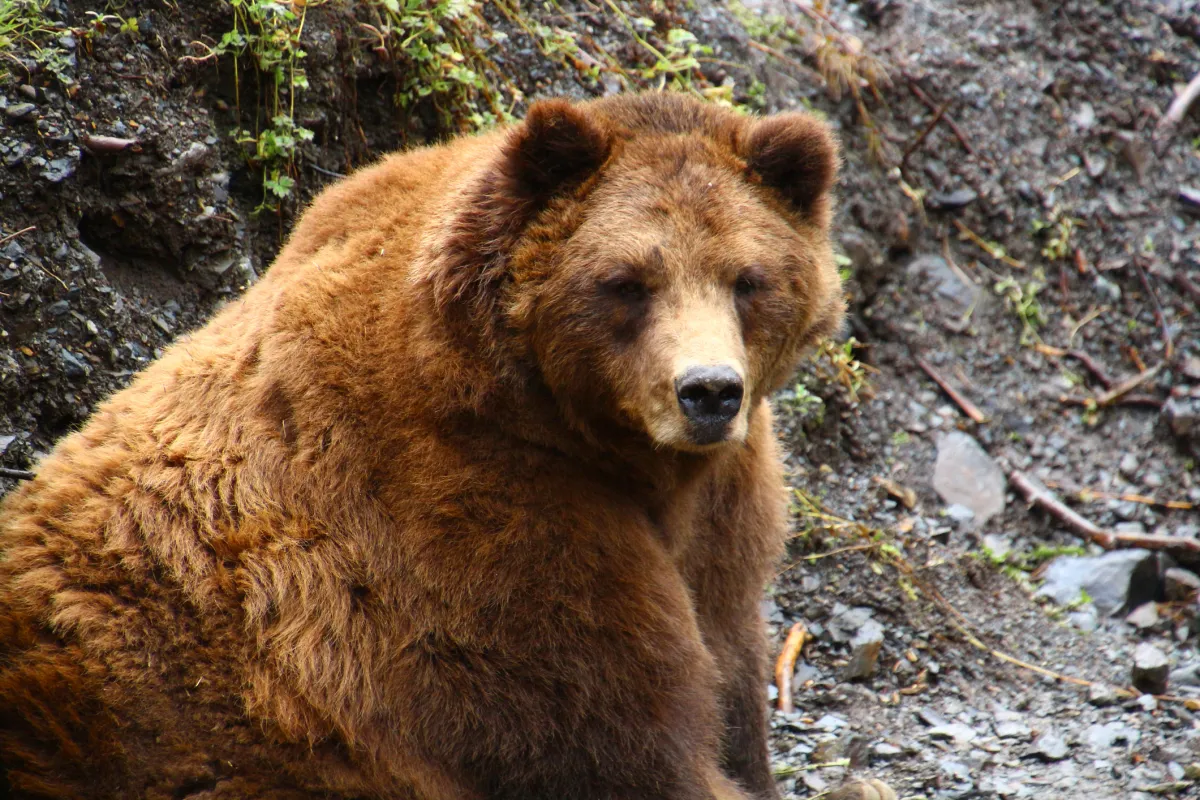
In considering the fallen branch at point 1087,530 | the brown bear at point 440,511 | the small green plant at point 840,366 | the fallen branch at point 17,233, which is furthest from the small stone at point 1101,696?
the fallen branch at point 17,233

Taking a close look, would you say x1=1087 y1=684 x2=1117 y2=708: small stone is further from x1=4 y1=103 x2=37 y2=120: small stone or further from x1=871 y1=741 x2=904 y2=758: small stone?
x1=4 y1=103 x2=37 y2=120: small stone

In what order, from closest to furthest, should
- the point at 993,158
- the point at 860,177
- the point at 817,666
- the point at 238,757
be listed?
the point at 238,757 → the point at 817,666 → the point at 860,177 → the point at 993,158

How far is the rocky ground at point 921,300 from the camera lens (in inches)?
207

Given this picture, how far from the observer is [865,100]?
8.50m

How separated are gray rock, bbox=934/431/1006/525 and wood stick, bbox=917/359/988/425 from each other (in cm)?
19

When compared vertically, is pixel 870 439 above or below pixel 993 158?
below

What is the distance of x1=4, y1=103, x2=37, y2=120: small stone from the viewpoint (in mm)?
4883

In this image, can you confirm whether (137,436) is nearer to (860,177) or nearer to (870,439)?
(870,439)

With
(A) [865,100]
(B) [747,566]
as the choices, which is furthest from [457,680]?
(A) [865,100]

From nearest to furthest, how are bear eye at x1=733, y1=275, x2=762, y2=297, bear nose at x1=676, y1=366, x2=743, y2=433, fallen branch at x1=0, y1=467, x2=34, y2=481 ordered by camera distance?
bear nose at x1=676, y1=366, x2=743, y2=433, bear eye at x1=733, y1=275, x2=762, y2=297, fallen branch at x1=0, y1=467, x2=34, y2=481

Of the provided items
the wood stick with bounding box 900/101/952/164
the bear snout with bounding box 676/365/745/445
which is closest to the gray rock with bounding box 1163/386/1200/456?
the wood stick with bounding box 900/101/952/164

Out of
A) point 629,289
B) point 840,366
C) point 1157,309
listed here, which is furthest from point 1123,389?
point 629,289

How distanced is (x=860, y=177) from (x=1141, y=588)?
3150 millimetres

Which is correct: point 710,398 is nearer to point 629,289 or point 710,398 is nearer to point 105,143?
point 629,289
